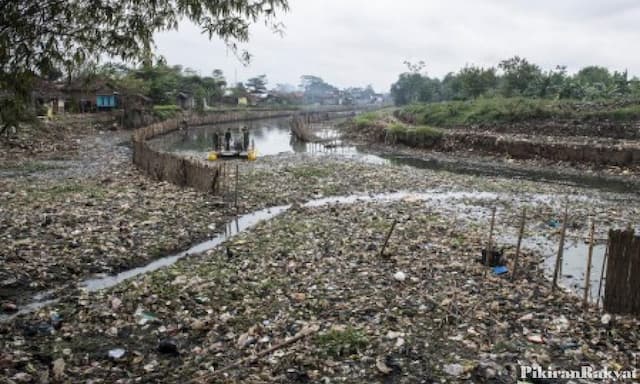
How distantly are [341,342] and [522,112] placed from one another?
104 feet

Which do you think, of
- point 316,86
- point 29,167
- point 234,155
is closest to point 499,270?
point 234,155

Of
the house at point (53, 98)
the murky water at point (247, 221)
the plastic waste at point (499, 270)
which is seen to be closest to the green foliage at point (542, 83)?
the murky water at point (247, 221)

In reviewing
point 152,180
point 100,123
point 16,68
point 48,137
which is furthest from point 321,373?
point 100,123

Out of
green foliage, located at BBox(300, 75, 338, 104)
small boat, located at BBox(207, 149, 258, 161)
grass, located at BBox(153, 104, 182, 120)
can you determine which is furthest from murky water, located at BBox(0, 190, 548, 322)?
green foliage, located at BBox(300, 75, 338, 104)

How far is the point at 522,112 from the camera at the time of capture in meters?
33.7

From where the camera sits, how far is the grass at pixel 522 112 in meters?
29.7

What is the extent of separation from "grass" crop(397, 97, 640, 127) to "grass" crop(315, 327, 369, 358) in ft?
94.3

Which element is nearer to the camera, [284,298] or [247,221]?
[284,298]

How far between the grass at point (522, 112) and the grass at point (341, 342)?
2874 centimetres

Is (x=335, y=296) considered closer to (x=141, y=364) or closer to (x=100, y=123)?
(x=141, y=364)

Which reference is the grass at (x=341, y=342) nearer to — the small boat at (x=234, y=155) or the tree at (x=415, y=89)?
the small boat at (x=234, y=155)

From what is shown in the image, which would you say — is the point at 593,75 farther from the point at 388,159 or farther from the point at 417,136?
the point at 388,159

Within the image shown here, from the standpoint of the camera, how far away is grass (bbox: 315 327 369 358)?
573 centimetres

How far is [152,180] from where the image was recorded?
17.3 metres
